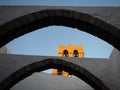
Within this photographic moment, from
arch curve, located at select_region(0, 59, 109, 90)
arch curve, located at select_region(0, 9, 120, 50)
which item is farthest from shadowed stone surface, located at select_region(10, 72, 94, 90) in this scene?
arch curve, located at select_region(0, 9, 120, 50)

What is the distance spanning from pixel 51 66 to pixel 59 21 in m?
3.82

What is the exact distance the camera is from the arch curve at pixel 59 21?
532 cm

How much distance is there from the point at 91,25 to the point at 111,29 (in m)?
0.47

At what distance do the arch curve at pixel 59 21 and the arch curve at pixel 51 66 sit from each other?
303 cm

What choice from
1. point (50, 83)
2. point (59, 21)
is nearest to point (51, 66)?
point (50, 83)

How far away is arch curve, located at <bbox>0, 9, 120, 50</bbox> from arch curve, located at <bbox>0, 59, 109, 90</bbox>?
9.95 ft

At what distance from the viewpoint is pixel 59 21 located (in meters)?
5.73

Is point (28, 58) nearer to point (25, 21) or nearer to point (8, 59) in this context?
point (8, 59)

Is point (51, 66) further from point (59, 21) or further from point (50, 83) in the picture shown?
point (59, 21)

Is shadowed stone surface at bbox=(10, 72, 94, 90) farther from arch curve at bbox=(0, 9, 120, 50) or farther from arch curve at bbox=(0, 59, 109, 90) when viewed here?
arch curve at bbox=(0, 9, 120, 50)

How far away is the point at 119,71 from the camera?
873cm

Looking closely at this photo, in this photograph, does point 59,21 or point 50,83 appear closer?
point 59,21

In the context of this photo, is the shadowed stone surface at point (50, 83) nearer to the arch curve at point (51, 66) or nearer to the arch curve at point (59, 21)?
the arch curve at point (51, 66)

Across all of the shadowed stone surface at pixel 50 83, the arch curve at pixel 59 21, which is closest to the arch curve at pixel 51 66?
the shadowed stone surface at pixel 50 83
